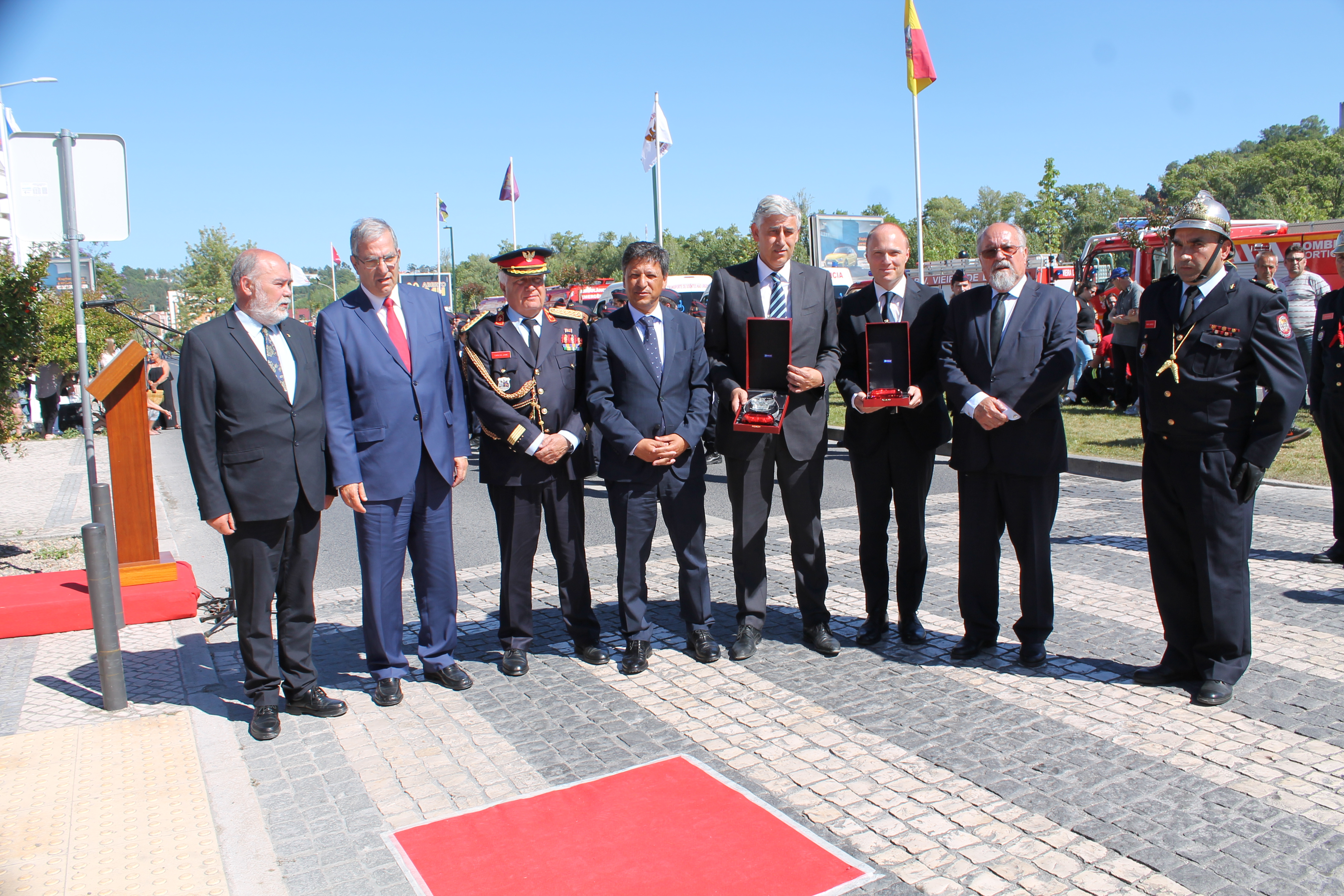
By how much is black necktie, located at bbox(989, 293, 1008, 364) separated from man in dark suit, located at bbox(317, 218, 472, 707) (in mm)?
2554

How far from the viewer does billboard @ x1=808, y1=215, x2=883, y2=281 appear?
67.2ft

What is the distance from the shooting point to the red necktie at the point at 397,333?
4.59m

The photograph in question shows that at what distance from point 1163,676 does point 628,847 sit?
2694 millimetres

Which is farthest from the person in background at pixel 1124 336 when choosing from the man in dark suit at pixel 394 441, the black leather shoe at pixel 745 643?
the man in dark suit at pixel 394 441

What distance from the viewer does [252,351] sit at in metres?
4.27

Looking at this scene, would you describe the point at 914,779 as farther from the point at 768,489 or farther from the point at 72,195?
the point at 72,195

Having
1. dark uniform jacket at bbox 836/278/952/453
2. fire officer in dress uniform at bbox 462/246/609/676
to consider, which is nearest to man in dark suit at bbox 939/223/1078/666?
dark uniform jacket at bbox 836/278/952/453

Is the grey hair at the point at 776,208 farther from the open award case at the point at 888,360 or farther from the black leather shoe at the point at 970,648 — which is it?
the black leather shoe at the point at 970,648

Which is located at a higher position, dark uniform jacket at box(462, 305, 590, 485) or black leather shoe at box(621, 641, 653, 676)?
dark uniform jacket at box(462, 305, 590, 485)

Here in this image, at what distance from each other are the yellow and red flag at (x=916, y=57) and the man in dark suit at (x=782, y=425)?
16.3m

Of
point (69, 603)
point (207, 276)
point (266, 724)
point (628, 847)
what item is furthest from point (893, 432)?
point (207, 276)

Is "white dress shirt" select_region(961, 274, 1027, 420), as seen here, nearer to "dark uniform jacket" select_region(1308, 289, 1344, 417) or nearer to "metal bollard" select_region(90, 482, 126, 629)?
"dark uniform jacket" select_region(1308, 289, 1344, 417)

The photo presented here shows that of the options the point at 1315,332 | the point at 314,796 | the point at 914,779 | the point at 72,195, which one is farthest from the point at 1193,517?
the point at 72,195

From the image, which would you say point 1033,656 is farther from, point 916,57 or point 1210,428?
point 916,57
